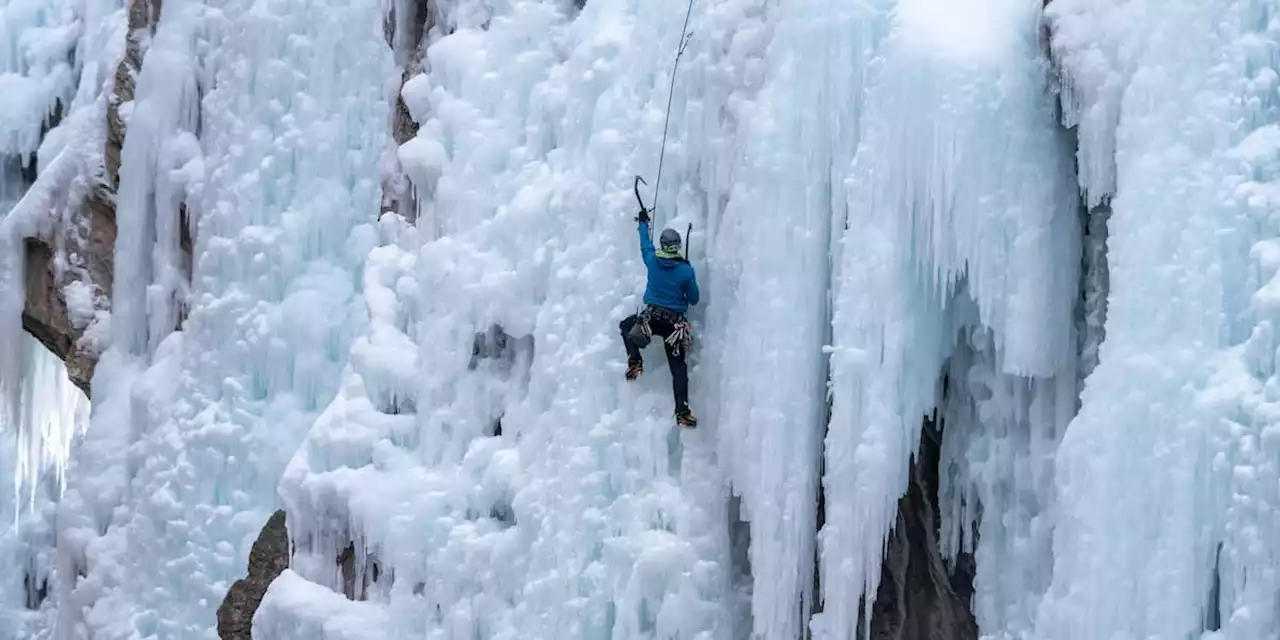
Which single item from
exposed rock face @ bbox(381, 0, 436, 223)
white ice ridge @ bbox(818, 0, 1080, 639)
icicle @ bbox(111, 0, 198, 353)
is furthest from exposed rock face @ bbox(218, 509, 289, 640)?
white ice ridge @ bbox(818, 0, 1080, 639)

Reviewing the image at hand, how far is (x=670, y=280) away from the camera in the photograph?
6988 millimetres

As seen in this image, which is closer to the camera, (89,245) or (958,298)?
(958,298)

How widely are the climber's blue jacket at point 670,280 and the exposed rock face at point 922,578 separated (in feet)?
4.32

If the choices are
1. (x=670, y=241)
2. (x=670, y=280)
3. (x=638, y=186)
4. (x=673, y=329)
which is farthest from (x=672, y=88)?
(x=673, y=329)

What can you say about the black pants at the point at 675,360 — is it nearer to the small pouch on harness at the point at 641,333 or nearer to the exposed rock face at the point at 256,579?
the small pouch on harness at the point at 641,333

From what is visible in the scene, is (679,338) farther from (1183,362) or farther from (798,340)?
(1183,362)

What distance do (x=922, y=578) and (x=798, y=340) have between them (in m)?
1.22

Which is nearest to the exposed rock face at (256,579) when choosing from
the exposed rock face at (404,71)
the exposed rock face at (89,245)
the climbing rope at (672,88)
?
the exposed rock face at (404,71)

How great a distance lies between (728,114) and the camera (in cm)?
723

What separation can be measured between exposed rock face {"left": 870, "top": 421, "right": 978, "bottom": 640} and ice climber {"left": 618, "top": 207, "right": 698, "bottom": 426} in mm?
1145

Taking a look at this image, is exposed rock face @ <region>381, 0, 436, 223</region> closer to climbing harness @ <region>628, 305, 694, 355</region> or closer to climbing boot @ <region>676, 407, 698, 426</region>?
climbing harness @ <region>628, 305, 694, 355</region>

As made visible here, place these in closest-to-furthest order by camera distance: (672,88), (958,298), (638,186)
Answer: (958,298) < (672,88) < (638,186)

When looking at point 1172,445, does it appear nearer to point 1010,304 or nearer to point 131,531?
point 1010,304

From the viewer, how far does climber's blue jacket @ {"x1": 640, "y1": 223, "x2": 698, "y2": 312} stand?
275 inches
